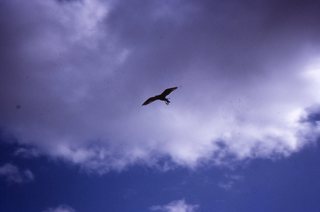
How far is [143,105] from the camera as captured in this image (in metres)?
60.7

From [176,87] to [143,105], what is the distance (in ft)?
15.7

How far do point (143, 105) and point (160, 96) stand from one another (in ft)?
8.08

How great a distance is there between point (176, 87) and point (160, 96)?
7.79ft

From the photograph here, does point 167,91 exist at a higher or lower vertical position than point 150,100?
higher

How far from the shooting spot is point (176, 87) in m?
60.3

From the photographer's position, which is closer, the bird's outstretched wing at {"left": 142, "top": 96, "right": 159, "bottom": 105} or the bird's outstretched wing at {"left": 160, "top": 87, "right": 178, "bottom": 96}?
the bird's outstretched wing at {"left": 160, "top": 87, "right": 178, "bottom": 96}

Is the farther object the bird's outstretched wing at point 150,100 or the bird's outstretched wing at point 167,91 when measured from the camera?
the bird's outstretched wing at point 150,100

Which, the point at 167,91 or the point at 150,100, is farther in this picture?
the point at 150,100

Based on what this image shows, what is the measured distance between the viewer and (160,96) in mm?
60812
